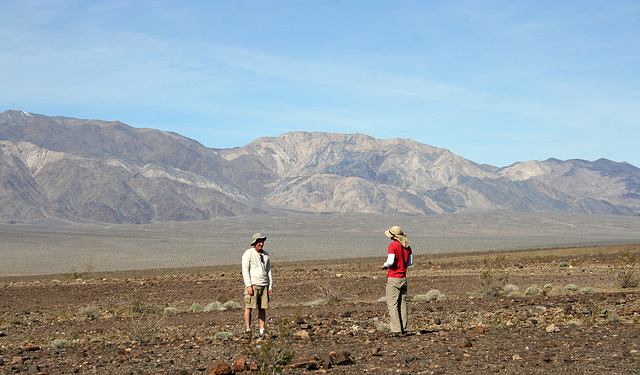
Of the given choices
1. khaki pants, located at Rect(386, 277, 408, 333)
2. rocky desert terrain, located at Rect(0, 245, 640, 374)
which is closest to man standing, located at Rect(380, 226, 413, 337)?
khaki pants, located at Rect(386, 277, 408, 333)

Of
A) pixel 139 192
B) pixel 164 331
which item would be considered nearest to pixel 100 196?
pixel 139 192

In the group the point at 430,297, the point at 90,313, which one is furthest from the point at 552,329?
the point at 90,313

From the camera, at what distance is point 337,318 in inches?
453

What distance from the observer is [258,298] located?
952 centimetres

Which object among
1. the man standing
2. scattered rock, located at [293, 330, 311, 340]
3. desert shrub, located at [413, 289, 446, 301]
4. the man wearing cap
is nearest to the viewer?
the man standing

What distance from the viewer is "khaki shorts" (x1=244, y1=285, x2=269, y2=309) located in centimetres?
943

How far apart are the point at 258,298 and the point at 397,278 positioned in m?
2.15

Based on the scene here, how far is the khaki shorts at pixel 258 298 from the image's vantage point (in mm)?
9430

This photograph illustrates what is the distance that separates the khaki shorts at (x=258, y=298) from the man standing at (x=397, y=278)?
6.13 feet

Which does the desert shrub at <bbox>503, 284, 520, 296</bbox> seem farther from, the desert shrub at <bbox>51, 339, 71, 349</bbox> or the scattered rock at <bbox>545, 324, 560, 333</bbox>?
the desert shrub at <bbox>51, 339, 71, 349</bbox>

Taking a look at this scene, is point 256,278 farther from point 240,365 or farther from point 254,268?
point 240,365

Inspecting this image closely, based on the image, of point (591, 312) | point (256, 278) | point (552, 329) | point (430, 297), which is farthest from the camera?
point (430, 297)

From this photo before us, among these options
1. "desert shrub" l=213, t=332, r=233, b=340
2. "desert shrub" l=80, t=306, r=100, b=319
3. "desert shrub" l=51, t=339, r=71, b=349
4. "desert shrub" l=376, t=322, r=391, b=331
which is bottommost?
"desert shrub" l=80, t=306, r=100, b=319

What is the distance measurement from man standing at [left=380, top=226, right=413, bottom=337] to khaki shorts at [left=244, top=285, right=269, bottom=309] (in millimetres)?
1869
